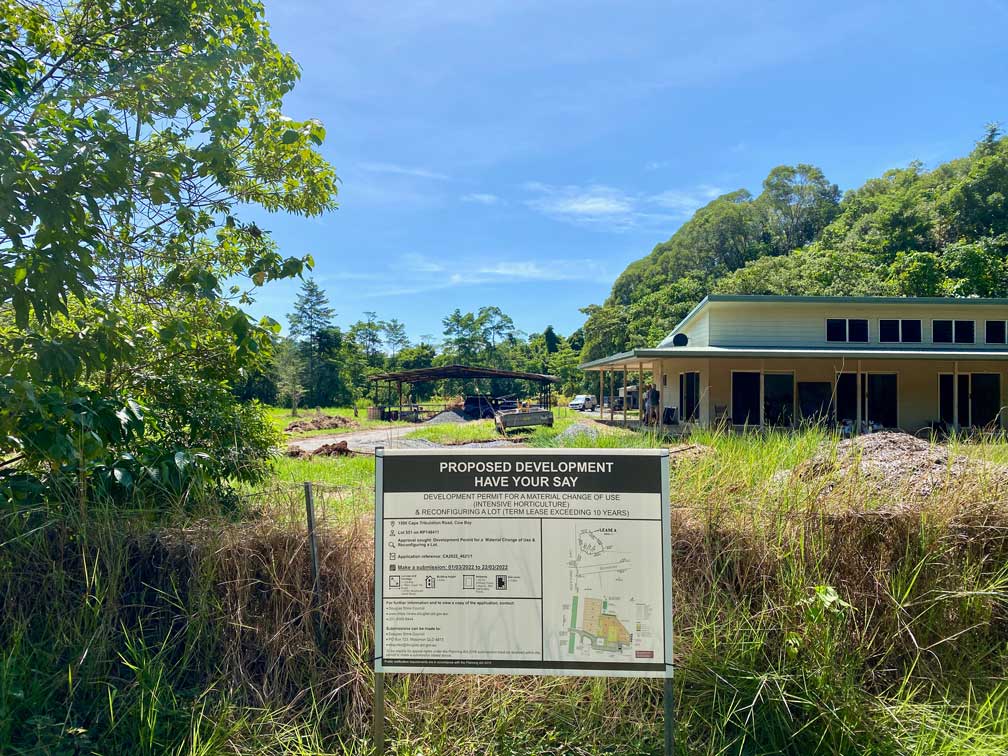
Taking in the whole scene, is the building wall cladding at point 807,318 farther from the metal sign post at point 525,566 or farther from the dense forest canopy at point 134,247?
the metal sign post at point 525,566

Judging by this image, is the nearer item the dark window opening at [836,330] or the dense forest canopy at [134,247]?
the dense forest canopy at [134,247]

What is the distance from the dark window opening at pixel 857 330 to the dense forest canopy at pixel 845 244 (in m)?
26.0

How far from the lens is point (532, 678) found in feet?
10.6

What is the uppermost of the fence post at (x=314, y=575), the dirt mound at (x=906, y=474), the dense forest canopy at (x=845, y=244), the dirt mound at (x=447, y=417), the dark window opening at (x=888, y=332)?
the dense forest canopy at (x=845, y=244)

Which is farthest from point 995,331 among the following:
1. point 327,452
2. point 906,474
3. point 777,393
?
point 327,452

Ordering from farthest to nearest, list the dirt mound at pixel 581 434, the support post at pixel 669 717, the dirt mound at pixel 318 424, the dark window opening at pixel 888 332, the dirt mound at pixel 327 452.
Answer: the dirt mound at pixel 318 424
the dark window opening at pixel 888 332
the dirt mound at pixel 327 452
the dirt mound at pixel 581 434
the support post at pixel 669 717

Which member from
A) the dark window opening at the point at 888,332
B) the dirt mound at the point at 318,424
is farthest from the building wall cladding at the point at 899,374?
the dirt mound at the point at 318,424

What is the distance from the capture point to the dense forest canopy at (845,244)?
4450 centimetres

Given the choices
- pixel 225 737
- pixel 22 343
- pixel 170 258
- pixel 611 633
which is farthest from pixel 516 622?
pixel 170 258

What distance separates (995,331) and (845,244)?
42.6 metres

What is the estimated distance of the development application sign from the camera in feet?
9.20

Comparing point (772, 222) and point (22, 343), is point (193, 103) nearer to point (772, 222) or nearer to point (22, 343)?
point (22, 343)

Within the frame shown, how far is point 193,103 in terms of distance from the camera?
436 cm

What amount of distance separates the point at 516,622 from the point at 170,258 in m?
3.87
